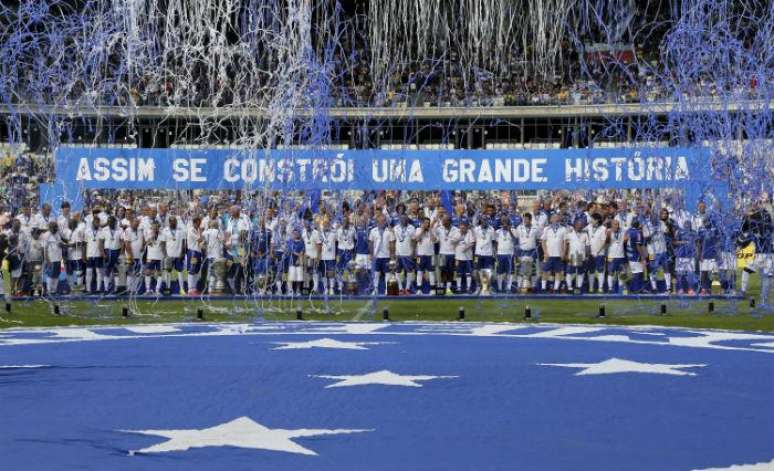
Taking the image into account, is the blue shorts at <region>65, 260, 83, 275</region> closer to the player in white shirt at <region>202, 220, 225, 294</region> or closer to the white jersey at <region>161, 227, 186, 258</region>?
the white jersey at <region>161, 227, 186, 258</region>

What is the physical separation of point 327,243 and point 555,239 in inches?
195

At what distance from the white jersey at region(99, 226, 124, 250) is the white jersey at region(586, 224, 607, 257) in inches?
395

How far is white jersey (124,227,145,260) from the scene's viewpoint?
24.9m

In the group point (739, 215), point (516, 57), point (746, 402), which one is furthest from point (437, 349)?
point (516, 57)

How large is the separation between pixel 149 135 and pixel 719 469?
55.2m

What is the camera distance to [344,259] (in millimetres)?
25391

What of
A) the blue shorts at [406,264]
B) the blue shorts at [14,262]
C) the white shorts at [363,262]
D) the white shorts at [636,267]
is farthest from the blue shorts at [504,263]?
the blue shorts at [14,262]

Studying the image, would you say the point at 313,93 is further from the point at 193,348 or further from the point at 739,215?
the point at 739,215

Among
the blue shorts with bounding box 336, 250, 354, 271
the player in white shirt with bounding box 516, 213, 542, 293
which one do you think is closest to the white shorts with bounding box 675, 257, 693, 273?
the player in white shirt with bounding box 516, 213, 542, 293

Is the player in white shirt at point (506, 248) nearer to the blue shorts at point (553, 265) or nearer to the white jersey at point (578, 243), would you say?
the blue shorts at point (553, 265)

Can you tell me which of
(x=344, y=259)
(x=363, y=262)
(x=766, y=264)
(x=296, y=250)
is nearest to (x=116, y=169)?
(x=296, y=250)

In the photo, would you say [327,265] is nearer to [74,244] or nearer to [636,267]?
[74,244]

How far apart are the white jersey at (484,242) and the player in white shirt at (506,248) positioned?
8.5 inches

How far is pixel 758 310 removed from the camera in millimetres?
20828
